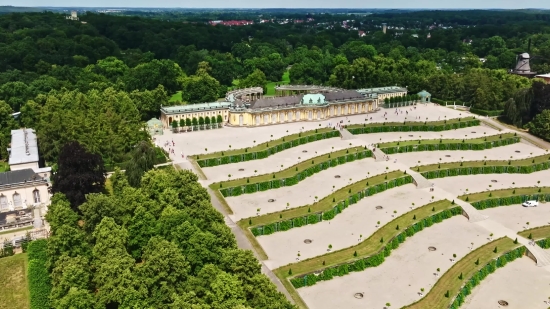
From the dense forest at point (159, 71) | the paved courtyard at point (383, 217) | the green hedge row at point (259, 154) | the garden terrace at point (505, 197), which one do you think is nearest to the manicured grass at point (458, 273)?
the paved courtyard at point (383, 217)

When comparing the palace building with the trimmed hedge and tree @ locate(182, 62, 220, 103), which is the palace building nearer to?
tree @ locate(182, 62, 220, 103)

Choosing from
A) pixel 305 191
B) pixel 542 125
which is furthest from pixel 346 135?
pixel 542 125

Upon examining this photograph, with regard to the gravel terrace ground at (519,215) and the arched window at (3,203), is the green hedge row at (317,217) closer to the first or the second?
the gravel terrace ground at (519,215)

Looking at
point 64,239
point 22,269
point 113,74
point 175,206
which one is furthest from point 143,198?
point 113,74

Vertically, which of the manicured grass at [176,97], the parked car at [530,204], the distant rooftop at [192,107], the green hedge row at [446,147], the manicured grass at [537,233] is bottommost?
the manicured grass at [537,233]

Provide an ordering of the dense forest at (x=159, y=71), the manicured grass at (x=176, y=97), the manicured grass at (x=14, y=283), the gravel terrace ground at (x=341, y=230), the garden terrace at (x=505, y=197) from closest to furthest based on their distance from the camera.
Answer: the manicured grass at (x=14, y=283) → the gravel terrace ground at (x=341, y=230) → the garden terrace at (x=505, y=197) → the dense forest at (x=159, y=71) → the manicured grass at (x=176, y=97)

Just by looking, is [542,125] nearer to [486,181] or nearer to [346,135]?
[486,181]

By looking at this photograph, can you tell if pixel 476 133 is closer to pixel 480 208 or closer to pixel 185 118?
pixel 480 208
